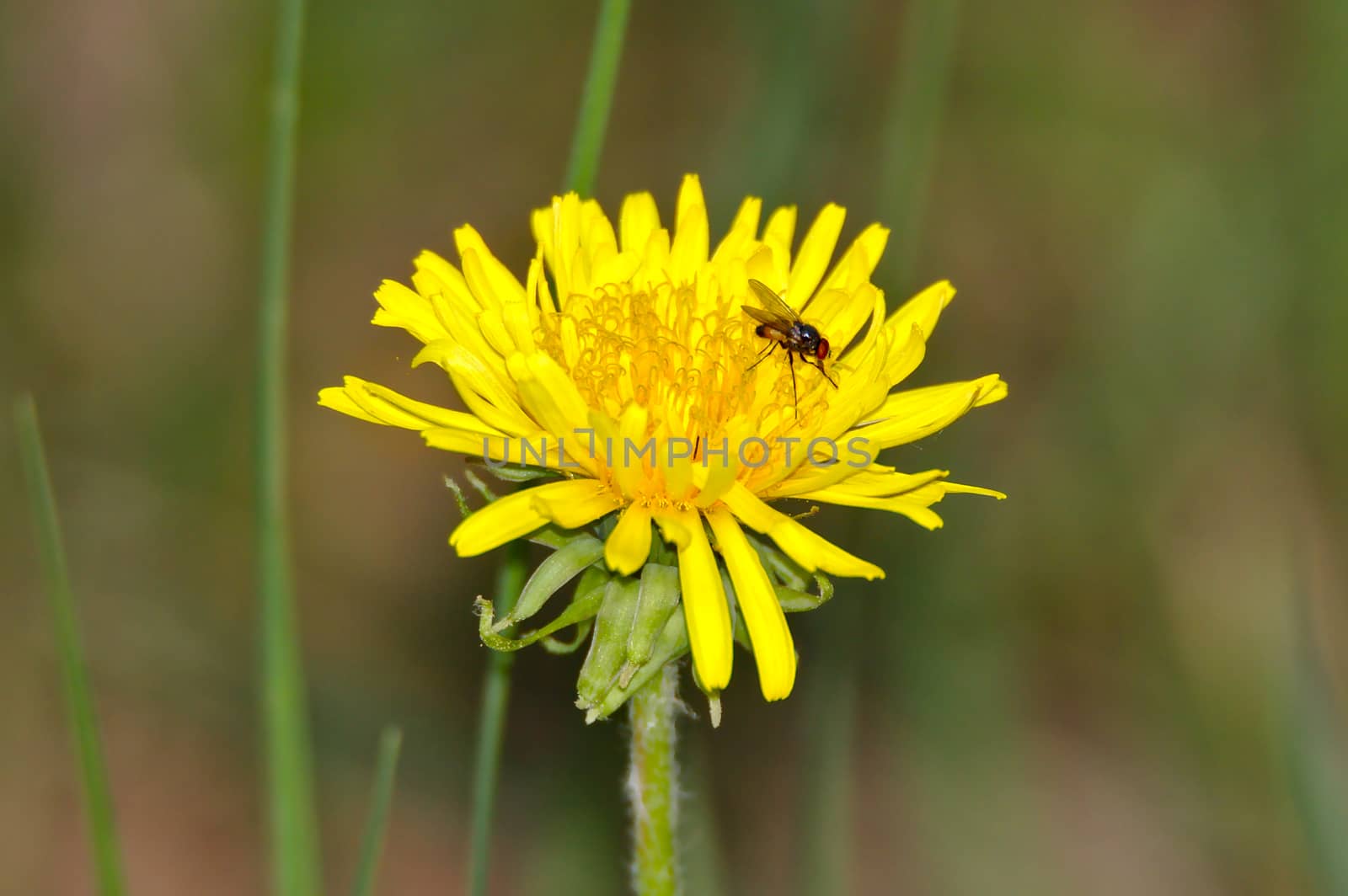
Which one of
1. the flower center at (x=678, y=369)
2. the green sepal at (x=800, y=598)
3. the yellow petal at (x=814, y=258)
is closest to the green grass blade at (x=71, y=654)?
the flower center at (x=678, y=369)

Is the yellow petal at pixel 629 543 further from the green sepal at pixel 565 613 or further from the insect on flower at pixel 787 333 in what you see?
the insect on flower at pixel 787 333

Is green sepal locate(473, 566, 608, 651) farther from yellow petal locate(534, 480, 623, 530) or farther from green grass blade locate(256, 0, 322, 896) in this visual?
green grass blade locate(256, 0, 322, 896)

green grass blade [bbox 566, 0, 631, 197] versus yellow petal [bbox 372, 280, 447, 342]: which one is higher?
green grass blade [bbox 566, 0, 631, 197]

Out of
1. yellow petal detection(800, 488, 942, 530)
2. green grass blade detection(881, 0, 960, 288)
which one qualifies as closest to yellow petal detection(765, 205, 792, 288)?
yellow petal detection(800, 488, 942, 530)

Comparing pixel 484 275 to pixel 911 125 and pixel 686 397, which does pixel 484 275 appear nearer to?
pixel 686 397

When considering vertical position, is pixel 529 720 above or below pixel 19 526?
below

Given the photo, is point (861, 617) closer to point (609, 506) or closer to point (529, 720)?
point (529, 720)

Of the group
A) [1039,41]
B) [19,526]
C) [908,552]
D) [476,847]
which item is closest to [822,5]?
[1039,41]
